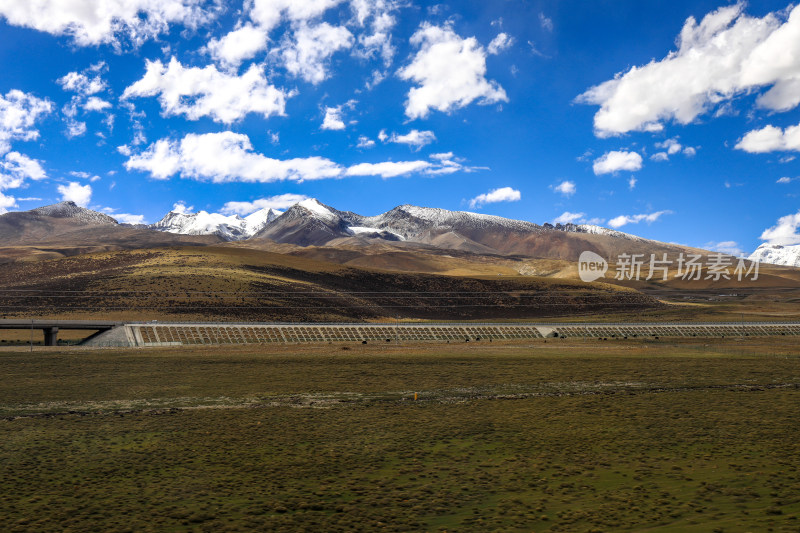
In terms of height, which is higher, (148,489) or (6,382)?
(148,489)

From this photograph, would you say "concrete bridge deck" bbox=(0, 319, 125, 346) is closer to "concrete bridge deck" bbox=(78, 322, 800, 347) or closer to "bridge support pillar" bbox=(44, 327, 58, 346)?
"bridge support pillar" bbox=(44, 327, 58, 346)

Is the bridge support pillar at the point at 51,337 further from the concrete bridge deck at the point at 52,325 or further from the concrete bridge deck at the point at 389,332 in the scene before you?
the concrete bridge deck at the point at 389,332

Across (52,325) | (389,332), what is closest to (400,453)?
(52,325)

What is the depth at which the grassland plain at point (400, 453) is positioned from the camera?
12961 millimetres

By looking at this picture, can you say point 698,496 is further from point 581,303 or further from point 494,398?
point 581,303

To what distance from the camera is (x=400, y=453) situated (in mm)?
18625

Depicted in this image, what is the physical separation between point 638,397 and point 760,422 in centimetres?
710

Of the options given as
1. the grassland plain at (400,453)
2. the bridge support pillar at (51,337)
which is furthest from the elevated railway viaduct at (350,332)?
the grassland plain at (400,453)

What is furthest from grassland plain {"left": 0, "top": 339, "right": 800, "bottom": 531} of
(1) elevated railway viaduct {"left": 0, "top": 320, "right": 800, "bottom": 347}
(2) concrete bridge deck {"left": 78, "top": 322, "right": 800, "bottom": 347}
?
(1) elevated railway viaduct {"left": 0, "top": 320, "right": 800, "bottom": 347}

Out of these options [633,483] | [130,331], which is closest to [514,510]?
[633,483]

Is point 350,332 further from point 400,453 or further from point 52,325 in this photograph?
point 400,453

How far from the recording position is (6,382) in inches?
1420

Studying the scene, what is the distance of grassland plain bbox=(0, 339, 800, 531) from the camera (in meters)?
13.0

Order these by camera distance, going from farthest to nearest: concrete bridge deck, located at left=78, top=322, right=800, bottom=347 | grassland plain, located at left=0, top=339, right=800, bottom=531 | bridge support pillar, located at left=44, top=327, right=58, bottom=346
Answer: concrete bridge deck, located at left=78, top=322, right=800, bottom=347 → bridge support pillar, located at left=44, top=327, right=58, bottom=346 → grassland plain, located at left=0, top=339, right=800, bottom=531
